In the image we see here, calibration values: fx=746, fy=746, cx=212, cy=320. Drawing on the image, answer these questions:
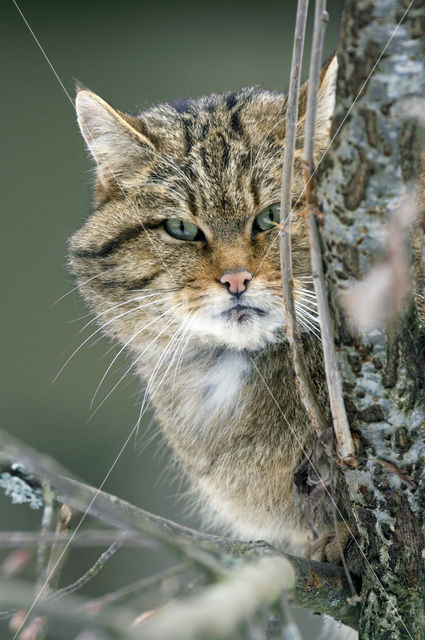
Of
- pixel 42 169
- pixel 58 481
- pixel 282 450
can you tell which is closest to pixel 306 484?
pixel 282 450

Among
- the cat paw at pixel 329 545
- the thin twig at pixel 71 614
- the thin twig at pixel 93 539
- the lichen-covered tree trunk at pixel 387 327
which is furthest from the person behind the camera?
the cat paw at pixel 329 545

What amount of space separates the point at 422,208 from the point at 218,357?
369mm

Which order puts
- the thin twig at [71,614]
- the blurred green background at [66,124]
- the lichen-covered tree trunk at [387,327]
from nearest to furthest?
the thin twig at [71,614]
the lichen-covered tree trunk at [387,327]
the blurred green background at [66,124]

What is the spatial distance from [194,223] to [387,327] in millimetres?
466

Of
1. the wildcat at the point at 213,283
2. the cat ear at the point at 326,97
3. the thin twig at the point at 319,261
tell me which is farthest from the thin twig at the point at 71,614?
the cat ear at the point at 326,97

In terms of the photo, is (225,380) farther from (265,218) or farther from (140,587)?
(140,587)

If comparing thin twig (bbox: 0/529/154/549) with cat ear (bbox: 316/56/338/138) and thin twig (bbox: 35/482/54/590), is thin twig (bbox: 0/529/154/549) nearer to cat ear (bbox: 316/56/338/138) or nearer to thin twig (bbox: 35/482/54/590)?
thin twig (bbox: 35/482/54/590)

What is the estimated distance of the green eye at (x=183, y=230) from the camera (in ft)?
3.23

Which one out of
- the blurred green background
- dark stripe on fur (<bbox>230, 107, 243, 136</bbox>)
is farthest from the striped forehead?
the blurred green background

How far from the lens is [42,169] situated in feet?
6.20

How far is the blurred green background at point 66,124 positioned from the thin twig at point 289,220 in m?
1.18

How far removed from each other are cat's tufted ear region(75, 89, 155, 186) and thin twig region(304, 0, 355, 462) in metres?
0.52

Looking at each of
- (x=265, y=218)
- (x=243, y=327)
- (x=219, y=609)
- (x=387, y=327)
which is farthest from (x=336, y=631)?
(x=219, y=609)

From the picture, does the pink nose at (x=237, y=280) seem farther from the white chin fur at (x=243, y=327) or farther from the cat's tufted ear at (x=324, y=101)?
the cat's tufted ear at (x=324, y=101)
